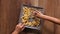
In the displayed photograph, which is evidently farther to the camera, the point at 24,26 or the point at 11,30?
the point at 11,30

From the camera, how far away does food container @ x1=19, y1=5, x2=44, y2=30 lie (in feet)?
4.34

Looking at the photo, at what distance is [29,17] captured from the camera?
1.33m

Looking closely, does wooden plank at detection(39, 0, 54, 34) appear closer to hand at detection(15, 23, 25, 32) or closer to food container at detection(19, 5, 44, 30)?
food container at detection(19, 5, 44, 30)

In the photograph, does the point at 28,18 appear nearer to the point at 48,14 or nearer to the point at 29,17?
the point at 29,17

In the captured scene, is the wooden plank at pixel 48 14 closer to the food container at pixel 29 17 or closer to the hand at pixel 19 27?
the food container at pixel 29 17

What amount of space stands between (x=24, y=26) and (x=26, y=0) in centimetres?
22

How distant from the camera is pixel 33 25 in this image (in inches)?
52.1

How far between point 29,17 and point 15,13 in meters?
0.13

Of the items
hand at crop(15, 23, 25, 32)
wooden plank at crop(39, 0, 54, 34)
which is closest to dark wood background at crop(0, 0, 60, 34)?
wooden plank at crop(39, 0, 54, 34)

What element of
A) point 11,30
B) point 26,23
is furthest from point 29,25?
point 11,30

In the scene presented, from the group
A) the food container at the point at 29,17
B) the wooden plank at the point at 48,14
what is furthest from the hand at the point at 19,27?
the wooden plank at the point at 48,14

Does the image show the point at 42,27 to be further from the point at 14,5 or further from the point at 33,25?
the point at 14,5

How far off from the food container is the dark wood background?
0.19ft

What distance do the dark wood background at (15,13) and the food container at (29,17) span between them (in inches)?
2.3
